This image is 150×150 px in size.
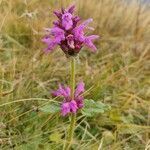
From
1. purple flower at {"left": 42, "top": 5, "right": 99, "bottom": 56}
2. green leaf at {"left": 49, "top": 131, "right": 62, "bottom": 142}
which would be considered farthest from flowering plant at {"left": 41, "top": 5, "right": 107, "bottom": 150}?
green leaf at {"left": 49, "top": 131, "right": 62, "bottom": 142}

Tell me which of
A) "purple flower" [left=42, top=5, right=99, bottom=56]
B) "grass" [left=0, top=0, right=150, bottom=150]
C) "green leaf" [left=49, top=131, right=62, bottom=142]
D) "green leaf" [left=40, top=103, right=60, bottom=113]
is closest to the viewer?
"purple flower" [left=42, top=5, right=99, bottom=56]

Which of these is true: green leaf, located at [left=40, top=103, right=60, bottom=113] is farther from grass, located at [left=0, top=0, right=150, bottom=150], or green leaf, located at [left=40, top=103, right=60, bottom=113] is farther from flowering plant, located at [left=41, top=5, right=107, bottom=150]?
grass, located at [left=0, top=0, right=150, bottom=150]

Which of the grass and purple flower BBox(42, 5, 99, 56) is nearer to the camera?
purple flower BBox(42, 5, 99, 56)

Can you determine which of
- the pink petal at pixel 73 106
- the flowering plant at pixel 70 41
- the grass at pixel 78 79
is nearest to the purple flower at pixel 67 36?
the flowering plant at pixel 70 41

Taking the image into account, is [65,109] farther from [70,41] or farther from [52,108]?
[70,41]

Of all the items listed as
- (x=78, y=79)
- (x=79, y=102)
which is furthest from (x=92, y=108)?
(x=78, y=79)

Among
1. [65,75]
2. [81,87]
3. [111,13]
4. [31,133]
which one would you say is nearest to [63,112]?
[81,87]

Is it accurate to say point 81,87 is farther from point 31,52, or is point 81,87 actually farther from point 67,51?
point 31,52

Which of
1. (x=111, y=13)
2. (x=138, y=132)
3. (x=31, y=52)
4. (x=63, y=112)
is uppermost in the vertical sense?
(x=111, y=13)
